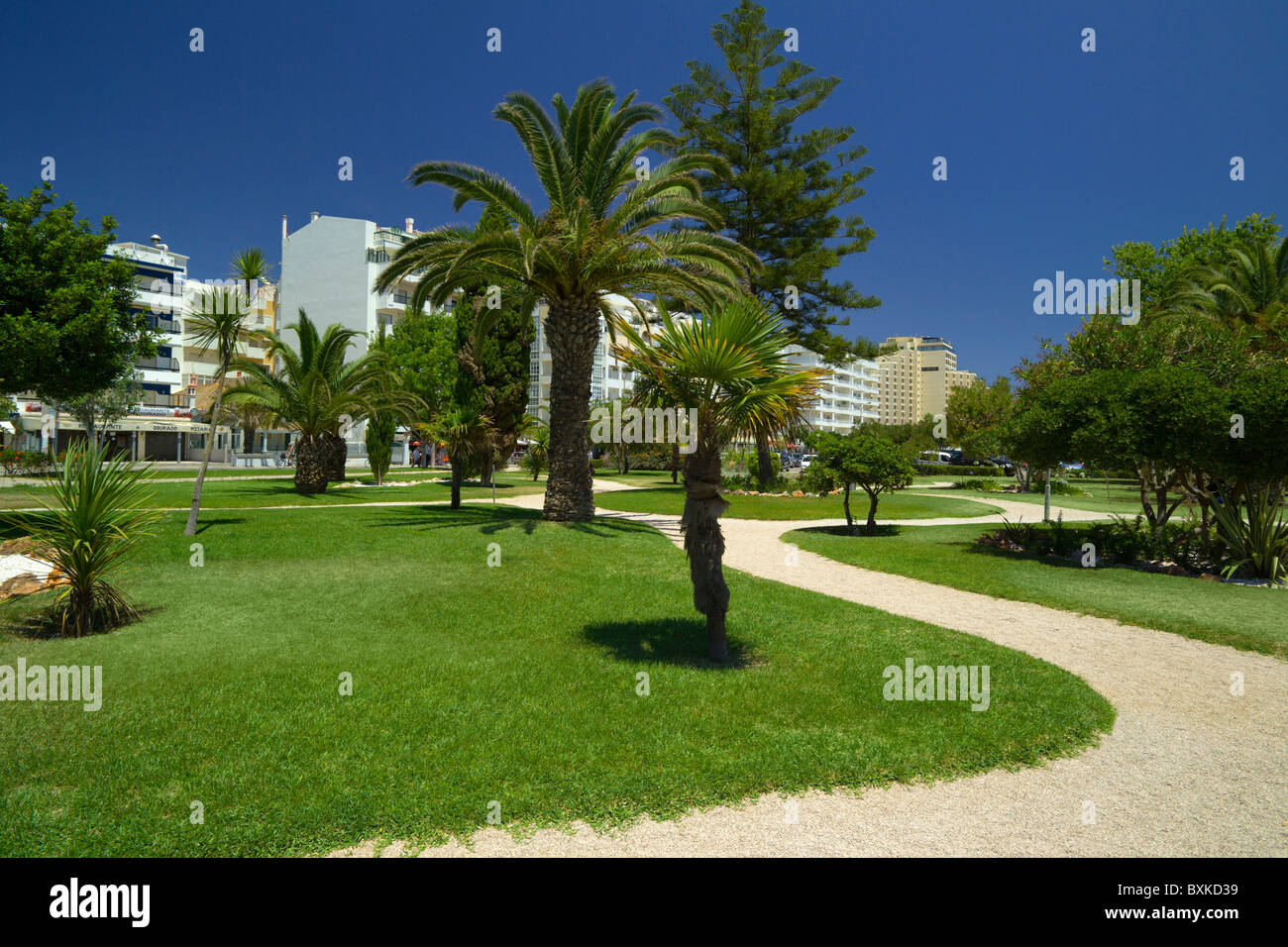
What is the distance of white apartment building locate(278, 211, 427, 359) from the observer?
60.3 metres

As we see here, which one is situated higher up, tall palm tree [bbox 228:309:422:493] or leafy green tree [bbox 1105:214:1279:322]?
leafy green tree [bbox 1105:214:1279:322]

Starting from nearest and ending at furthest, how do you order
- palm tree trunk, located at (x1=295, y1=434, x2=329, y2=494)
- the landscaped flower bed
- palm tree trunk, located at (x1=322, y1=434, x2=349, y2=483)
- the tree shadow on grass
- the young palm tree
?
the landscaped flower bed
the tree shadow on grass
the young palm tree
palm tree trunk, located at (x1=295, y1=434, x2=329, y2=494)
palm tree trunk, located at (x1=322, y1=434, x2=349, y2=483)

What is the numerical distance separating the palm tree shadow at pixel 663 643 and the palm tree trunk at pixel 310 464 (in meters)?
15.3

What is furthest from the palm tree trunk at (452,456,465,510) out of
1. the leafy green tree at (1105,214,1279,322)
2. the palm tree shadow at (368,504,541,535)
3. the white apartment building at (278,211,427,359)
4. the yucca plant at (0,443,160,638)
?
the white apartment building at (278,211,427,359)

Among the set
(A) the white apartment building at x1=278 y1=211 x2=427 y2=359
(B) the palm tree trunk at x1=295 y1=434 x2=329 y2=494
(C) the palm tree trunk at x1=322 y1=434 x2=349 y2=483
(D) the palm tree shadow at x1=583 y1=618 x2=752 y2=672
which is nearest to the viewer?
(D) the palm tree shadow at x1=583 y1=618 x2=752 y2=672

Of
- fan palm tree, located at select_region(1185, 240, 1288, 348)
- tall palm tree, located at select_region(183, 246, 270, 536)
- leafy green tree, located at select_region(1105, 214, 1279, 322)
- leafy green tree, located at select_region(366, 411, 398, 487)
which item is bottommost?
leafy green tree, located at select_region(366, 411, 398, 487)

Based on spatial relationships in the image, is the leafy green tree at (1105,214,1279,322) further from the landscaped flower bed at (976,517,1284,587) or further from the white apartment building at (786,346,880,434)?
the white apartment building at (786,346,880,434)

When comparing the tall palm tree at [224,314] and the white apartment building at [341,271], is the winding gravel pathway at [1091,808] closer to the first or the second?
the tall palm tree at [224,314]

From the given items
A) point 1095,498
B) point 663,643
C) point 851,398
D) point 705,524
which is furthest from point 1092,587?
point 851,398

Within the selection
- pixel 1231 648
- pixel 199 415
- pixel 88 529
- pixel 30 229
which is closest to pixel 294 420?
pixel 30 229

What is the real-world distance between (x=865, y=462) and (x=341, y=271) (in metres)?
57.2

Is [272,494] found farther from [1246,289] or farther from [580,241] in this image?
[1246,289]

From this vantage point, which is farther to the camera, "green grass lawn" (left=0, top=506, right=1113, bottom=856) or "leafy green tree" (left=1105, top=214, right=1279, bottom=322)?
"leafy green tree" (left=1105, top=214, right=1279, bottom=322)

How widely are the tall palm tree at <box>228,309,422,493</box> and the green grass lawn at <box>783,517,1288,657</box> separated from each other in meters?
13.4
